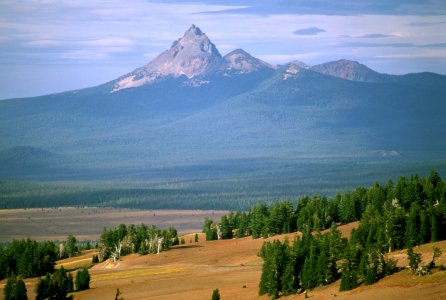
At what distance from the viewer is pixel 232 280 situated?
8169cm

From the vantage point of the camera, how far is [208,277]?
85062 millimetres

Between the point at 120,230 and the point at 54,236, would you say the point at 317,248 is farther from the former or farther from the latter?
the point at 54,236

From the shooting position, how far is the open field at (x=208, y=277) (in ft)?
211

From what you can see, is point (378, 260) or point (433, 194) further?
point (433, 194)

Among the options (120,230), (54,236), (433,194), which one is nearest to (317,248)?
(433,194)

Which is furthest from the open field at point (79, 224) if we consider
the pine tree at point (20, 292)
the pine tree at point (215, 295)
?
the pine tree at point (215, 295)

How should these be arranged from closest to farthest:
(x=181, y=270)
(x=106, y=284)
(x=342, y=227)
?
(x=106, y=284) → (x=181, y=270) → (x=342, y=227)

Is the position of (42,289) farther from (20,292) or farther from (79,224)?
(79,224)

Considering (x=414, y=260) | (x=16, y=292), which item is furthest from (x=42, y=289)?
(x=414, y=260)

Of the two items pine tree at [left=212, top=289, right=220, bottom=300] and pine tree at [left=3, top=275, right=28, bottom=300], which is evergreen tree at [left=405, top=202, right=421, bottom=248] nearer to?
pine tree at [left=212, top=289, right=220, bottom=300]

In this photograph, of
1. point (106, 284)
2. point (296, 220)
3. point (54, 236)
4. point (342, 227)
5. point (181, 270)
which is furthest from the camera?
point (54, 236)

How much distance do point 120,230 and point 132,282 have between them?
31.1m

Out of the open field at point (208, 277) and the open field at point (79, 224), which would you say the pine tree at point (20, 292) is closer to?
the open field at point (208, 277)

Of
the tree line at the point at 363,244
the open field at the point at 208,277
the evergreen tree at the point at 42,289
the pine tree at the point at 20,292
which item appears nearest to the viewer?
the open field at the point at 208,277
